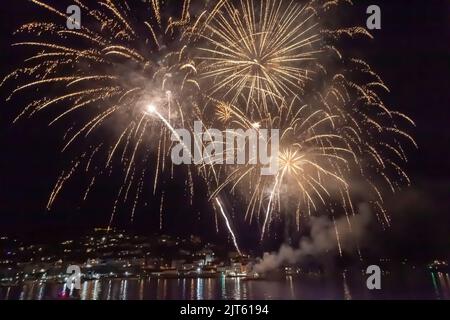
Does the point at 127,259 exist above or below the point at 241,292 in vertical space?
above

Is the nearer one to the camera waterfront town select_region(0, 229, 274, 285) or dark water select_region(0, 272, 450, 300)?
dark water select_region(0, 272, 450, 300)

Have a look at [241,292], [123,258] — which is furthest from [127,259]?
[241,292]

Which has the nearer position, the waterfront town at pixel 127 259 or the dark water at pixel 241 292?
the dark water at pixel 241 292

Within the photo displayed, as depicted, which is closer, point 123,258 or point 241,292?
point 241,292

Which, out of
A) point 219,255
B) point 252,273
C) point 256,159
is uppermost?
point 219,255

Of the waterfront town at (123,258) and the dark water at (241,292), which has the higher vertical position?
the waterfront town at (123,258)

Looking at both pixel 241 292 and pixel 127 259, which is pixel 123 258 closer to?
pixel 127 259

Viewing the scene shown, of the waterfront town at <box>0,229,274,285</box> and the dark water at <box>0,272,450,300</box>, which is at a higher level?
the waterfront town at <box>0,229,274,285</box>
